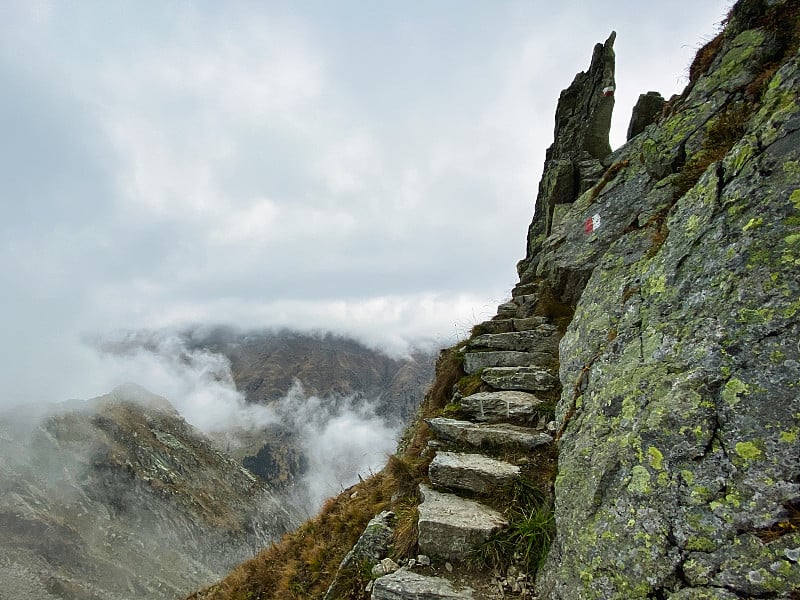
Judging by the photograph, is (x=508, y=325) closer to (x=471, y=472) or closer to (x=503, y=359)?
(x=503, y=359)

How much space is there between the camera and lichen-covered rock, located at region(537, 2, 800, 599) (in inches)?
148

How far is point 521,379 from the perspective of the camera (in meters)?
9.70

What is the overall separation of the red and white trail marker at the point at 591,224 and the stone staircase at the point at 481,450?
3.29m

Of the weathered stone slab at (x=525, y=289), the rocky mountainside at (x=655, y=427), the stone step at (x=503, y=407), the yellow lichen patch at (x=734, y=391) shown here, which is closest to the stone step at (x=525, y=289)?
the weathered stone slab at (x=525, y=289)

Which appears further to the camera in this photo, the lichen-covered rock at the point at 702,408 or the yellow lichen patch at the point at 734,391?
the yellow lichen patch at the point at 734,391

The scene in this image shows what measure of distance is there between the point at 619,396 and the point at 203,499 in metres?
172

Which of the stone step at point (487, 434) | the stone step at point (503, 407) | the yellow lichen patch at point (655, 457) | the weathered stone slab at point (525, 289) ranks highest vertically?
the weathered stone slab at point (525, 289)

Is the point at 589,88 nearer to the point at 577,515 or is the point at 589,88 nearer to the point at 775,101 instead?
the point at 775,101

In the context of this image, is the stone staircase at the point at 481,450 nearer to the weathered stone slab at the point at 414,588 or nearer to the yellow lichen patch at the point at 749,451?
the weathered stone slab at the point at 414,588

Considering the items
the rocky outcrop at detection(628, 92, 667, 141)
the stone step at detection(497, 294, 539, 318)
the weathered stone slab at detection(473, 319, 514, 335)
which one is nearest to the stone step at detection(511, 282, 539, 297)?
the stone step at detection(497, 294, 539, 318)

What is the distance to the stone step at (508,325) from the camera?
1205 centimetres

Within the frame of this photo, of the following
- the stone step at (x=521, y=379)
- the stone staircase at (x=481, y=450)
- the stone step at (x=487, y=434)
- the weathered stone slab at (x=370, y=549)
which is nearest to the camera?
the stone staircase at (x=481, y=450)

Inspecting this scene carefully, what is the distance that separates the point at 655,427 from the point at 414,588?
3997 millimetres

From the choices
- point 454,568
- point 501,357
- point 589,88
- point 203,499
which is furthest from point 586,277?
A: point 203,499
